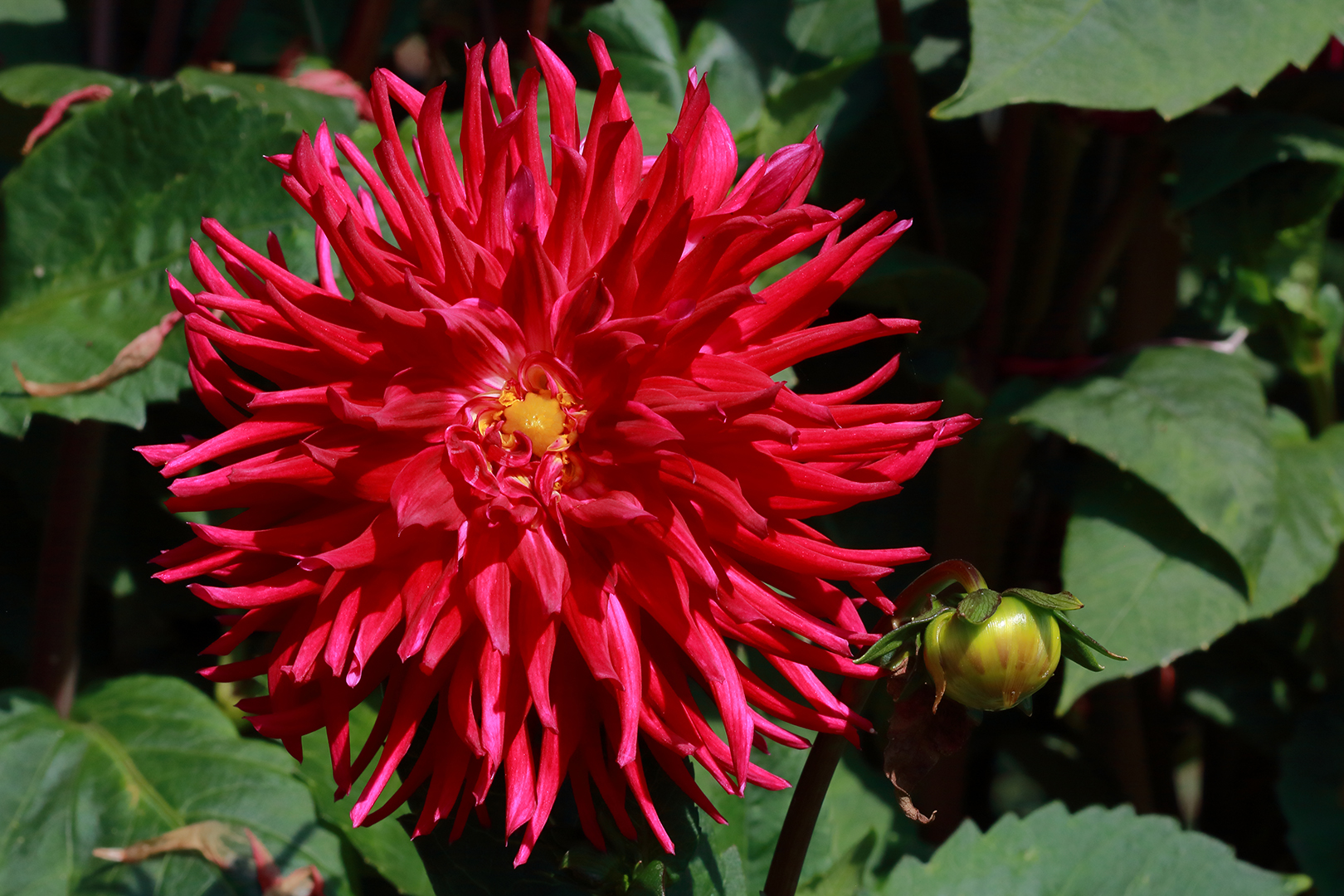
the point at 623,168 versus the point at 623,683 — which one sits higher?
the point at 623,168

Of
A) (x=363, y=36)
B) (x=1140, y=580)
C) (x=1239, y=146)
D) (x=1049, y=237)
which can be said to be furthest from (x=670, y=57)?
(x=1140, y=580)

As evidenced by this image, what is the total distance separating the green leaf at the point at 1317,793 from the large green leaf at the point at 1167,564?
27 centimetres

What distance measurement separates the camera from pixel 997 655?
0.44 metres

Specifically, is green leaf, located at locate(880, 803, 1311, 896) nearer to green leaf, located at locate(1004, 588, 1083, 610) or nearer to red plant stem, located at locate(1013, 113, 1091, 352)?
green leaf, located at locate(1004, 588, 1083, 610)

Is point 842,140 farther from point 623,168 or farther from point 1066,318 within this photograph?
point 623,168

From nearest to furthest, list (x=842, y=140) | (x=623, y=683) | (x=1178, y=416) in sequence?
(x=623, y=683), (x=1178, y=416), (x=842, y=140)

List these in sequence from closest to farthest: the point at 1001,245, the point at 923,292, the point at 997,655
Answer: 1. the point at 997,655
2. the point at 923,292
3. the point at 1001,245

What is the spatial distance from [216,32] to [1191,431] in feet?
3.42

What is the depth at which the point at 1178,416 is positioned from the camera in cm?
94

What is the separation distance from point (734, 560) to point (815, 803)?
5.2 inches

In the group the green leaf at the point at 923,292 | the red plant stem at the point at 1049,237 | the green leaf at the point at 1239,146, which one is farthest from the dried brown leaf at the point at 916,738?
the red plant stem at the point at 1049,237

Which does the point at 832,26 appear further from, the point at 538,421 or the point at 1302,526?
the point at 538,421

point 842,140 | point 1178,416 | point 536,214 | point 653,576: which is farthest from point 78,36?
point 1178,416

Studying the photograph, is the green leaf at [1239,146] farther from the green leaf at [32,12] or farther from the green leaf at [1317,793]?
the green leaf at [32,12]
